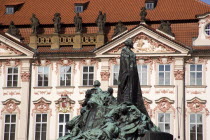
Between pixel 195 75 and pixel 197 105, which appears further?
pixel 195 75

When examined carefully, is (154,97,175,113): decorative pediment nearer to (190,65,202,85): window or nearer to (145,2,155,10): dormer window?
(190,65,202,85): window

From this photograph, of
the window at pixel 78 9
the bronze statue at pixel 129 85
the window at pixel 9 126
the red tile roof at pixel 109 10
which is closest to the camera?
the bronze statue at pixel 129 85

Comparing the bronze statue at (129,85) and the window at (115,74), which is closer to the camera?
the bronze statue at (129,85)

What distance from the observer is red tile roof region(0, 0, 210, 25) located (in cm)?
3694

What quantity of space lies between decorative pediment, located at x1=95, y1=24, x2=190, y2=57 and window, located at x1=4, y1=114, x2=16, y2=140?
6210 mm

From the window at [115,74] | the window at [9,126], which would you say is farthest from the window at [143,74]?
the window at [9,126]

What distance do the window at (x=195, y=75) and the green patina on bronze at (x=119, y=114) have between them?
15846mm

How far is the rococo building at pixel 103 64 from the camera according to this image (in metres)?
34.5

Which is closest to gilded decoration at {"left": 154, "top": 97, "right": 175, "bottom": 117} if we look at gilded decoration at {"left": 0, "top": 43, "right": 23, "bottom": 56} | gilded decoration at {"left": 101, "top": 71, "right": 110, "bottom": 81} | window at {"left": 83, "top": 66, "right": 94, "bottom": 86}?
gilded decoration at {"left": 101, "top": 71, "right": 110, "bottom": 81}

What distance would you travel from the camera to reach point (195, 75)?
34.8 m

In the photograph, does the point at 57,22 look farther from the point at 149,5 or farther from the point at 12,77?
the point at 149,5

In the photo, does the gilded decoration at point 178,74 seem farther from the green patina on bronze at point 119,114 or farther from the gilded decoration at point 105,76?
the green patina on bronze at point 119,114

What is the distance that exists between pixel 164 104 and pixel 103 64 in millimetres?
4241

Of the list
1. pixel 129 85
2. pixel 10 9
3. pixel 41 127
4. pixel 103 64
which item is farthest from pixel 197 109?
pixel 129 85
